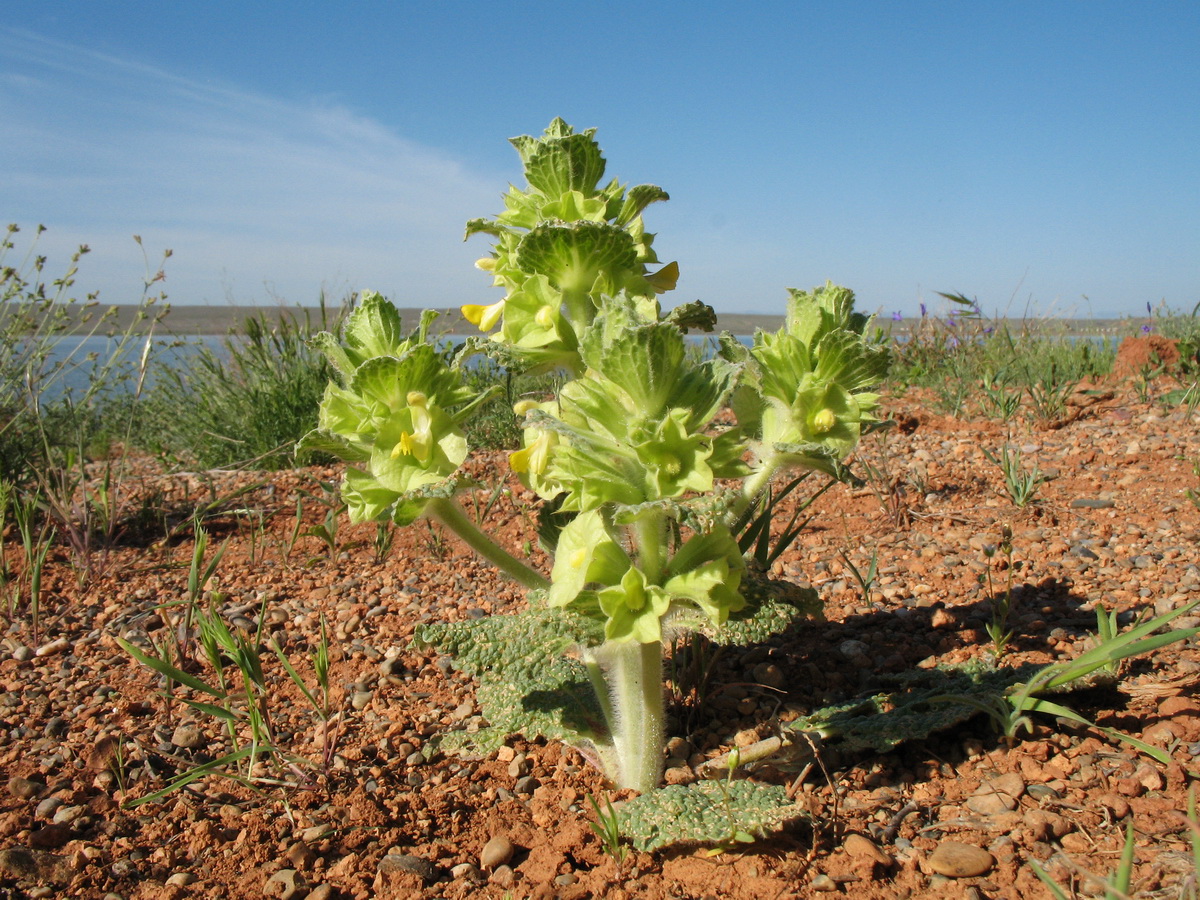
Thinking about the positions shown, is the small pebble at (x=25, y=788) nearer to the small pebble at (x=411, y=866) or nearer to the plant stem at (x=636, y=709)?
the small pebble at (x=411, y=866)

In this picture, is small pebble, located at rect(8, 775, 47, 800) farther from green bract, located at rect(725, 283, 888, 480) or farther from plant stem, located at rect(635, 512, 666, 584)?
green bract, located at rect(725, 283, 888, 480)

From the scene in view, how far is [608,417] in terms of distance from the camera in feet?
4.66

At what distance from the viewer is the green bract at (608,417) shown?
137cm

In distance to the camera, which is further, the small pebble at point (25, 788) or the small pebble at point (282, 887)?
the small pebble at point (25, 788)

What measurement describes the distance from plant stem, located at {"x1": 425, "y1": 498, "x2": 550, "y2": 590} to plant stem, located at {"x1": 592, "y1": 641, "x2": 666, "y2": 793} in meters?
0.21

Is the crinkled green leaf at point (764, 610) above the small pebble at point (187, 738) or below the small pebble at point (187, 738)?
above

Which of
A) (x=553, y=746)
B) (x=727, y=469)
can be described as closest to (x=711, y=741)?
(x=553, y=746)

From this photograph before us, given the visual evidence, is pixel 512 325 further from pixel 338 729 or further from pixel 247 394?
pixel 247 394

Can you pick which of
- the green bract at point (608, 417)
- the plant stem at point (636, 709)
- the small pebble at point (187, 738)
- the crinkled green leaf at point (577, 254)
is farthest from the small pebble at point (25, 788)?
the crinkled green leaf at point (577, 254)

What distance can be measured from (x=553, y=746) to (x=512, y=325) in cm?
115

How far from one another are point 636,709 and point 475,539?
52 cm

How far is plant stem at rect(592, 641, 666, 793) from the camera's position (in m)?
1.69

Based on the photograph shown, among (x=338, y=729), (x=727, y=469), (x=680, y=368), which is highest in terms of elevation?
(x=680, y=368)

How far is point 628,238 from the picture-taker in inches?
58.4
